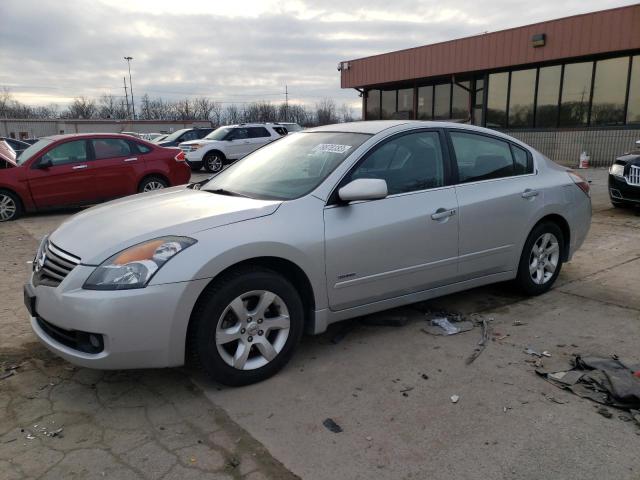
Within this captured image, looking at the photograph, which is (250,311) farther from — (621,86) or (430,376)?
(621,86)

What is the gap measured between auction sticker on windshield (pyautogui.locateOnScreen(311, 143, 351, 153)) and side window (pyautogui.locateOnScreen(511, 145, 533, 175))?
5.69 feet

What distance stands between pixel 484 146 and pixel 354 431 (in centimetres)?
279

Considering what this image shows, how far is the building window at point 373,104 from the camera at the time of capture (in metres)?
27.0

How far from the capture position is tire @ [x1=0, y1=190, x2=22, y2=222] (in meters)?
9.41

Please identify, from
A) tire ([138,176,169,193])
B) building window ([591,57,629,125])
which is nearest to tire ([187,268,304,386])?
tire ([138,176,169,193])

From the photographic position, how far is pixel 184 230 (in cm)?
308

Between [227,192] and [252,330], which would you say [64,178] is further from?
[252,330]

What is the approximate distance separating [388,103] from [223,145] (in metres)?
11.3

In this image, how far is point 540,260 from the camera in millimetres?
4840

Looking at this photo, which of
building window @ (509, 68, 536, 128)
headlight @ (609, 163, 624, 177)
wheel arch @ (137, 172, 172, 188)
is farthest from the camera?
building window @ (509, 68, 536, 128)

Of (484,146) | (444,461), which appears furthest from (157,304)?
(484,146)

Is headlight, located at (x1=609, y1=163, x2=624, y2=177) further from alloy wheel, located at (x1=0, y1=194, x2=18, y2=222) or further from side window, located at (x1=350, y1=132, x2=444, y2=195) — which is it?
alloy wheel, located at (x1=0, y1=194, x2=18, y2=222)

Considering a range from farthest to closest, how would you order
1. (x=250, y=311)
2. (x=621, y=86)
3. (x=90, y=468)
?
(x=621, y=86)
(x=250, y=311)
(x=90, y=468)

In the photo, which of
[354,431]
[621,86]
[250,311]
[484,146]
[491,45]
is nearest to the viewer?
[354,431]
